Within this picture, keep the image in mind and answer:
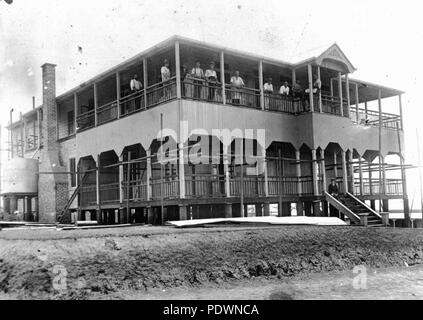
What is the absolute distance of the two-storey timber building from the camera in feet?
62.3

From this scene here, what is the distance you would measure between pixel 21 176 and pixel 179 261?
20616 millimetres

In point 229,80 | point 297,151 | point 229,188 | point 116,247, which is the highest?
point 229,80

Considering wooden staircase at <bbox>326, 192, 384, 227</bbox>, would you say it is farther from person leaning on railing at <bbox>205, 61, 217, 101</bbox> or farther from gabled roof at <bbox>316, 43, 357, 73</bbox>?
person leaning on railing at <bbox>205, 61, 217, 101</bbox>

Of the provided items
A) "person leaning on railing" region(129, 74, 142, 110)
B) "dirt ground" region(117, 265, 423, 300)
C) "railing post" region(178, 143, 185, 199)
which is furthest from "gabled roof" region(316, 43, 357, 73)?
→ "dirt ground" region(117, 265, 423, 300)

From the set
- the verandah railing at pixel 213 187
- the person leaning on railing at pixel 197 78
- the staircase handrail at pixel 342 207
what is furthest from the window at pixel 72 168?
the staircase handrail at pixel 342 207

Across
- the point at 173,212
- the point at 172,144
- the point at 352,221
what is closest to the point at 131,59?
the point at 172,144

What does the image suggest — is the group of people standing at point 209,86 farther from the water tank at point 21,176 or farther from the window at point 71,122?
the water tank at point 21,176

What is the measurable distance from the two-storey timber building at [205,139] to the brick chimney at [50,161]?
6 cm

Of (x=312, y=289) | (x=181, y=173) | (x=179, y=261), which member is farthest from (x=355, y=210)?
(x=179, y=261)

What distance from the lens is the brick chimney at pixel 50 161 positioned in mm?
26984

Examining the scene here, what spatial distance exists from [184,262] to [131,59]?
1192 centimetres

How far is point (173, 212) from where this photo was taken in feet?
67.5

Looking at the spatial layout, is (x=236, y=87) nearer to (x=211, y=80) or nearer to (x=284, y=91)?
(x=211, y=80)
